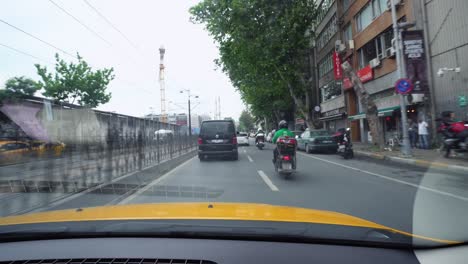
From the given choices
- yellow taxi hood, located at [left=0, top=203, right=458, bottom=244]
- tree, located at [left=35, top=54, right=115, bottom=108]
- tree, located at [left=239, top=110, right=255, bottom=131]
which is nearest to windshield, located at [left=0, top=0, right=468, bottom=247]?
yellow taxi hood, located at [left=0, top=203, right=458, bottom=244]

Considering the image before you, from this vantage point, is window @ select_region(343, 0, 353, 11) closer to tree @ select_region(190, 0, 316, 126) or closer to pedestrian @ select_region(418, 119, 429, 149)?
tree @ select_region(190, 0, 316, 126)

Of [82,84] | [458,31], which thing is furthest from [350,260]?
[82,84]

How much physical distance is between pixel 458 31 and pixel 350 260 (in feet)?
54.3

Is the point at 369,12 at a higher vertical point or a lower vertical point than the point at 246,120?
higher

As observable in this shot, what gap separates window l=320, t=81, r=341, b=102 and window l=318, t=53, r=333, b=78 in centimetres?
141

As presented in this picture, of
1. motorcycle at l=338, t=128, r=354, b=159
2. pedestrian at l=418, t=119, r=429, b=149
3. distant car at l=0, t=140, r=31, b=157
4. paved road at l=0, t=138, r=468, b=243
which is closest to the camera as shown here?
paved road at l=0, t=138, r=468, b=243

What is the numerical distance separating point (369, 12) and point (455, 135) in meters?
14.8

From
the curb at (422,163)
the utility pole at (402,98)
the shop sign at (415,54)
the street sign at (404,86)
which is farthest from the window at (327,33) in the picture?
the street sign at (404,86)

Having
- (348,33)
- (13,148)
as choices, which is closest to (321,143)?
(348,33)

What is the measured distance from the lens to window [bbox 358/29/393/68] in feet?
67.6

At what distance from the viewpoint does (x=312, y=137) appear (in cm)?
1897

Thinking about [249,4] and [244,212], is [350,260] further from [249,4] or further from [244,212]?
[249,4]

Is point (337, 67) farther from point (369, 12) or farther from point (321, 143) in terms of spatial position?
point (321, 143)

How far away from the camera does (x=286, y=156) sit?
9.15 meters
